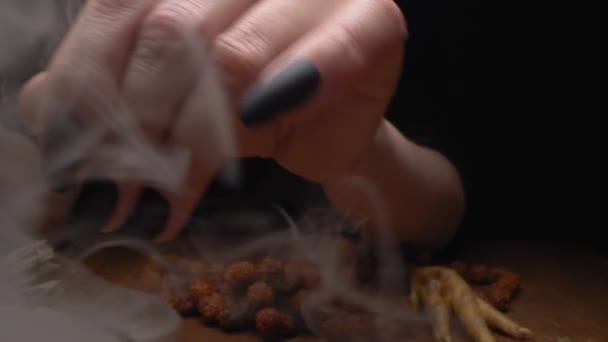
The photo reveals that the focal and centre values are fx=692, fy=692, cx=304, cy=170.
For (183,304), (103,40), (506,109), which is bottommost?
(183,304)

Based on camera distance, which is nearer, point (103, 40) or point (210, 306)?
point (103, 40)

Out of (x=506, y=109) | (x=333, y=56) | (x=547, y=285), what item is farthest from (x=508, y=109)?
(x=333, y=56)

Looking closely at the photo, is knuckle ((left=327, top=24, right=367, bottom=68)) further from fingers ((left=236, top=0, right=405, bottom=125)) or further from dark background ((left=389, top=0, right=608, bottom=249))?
dark background ((left=389, top=0, right=608, bottom=249))

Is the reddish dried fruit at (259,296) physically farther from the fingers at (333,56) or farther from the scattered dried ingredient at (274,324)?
the fingers at (333,56)

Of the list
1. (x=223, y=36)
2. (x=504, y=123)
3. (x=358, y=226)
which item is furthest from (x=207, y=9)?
(x=504, y=123)

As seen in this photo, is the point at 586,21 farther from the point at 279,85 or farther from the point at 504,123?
the point at 279,85

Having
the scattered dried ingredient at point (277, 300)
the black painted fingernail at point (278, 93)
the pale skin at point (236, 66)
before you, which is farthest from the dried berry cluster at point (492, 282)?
the black painted fingernail at point (278, 93)

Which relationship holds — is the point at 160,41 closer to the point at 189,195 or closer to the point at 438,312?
the point at 189,195
